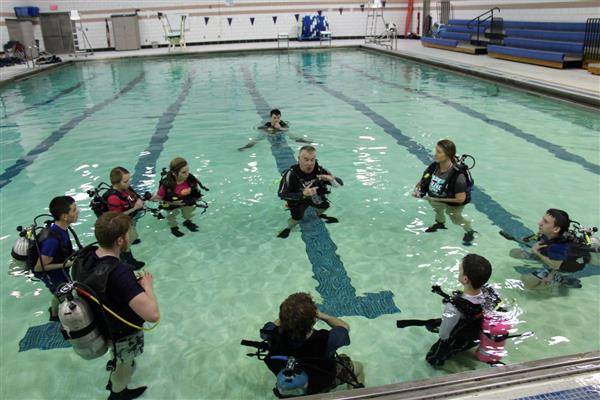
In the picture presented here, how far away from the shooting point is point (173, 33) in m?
25.2

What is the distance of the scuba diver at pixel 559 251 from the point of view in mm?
3631

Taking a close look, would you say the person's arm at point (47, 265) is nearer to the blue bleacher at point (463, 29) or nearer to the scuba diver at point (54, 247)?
the scuba diver at point (54, 247)

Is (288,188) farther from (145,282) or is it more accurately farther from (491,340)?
(491,340)

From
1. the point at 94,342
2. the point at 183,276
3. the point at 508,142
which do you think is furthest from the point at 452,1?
the point at 94,342

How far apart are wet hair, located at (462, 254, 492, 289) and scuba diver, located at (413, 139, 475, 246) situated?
1.90 metres

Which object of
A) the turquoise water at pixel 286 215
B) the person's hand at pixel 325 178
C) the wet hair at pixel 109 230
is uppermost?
the wet hair at pixel 109 230

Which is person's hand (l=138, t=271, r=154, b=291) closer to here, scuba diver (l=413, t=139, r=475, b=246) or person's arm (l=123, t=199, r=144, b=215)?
person's arm (l=123, t=199, r=144, b=215)

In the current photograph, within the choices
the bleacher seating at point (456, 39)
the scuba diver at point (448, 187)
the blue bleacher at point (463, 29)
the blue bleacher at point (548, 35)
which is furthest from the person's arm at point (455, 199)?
the blue bleacher at point (463, 29)

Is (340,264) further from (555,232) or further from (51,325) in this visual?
(51,325)

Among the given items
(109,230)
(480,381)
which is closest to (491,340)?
(480,381)

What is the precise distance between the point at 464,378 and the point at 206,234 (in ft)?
10.8

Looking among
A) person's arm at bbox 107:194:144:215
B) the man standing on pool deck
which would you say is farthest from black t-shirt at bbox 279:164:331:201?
person's arm at bbox 107:194:144:215

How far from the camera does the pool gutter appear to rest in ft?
7.14

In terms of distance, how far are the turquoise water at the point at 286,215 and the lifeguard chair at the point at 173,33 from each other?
43.1 ft
